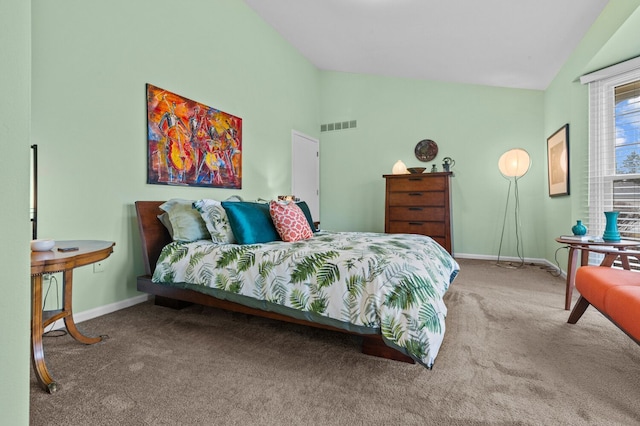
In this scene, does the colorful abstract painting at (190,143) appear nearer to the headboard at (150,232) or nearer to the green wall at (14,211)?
the headboard at (150,232)

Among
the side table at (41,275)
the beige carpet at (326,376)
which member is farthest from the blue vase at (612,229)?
the side table at (41,275)

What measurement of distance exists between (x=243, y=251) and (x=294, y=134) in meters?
3.20

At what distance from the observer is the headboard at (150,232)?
257cm

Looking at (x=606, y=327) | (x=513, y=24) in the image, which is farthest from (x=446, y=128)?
(x=606, y=327)

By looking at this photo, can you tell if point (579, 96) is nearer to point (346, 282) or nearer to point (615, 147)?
point (615, 147)

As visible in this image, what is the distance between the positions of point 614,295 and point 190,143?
3.38 metres

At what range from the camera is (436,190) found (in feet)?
13.6

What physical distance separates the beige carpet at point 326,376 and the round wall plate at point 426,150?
3045mm

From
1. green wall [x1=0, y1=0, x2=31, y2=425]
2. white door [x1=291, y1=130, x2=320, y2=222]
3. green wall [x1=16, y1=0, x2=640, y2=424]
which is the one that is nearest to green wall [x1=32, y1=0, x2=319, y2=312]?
green wall [x1=16, y1=0, x2=640, y2=424]

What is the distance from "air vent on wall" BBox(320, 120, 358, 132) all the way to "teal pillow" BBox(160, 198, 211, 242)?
11.4 ft

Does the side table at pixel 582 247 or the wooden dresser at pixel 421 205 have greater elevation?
the wooden dresser at pixel 421 205

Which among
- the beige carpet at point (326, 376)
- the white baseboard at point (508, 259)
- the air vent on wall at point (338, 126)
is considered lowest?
the beige carpet at point (326, 376)

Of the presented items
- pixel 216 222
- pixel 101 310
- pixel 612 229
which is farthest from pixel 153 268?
pixel 612 229

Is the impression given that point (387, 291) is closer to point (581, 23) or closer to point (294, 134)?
point (581, 23)
